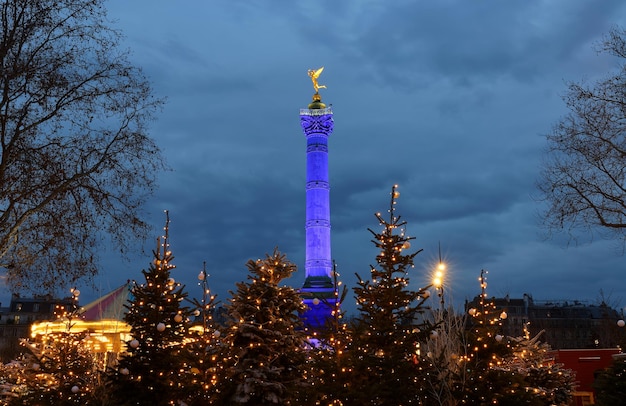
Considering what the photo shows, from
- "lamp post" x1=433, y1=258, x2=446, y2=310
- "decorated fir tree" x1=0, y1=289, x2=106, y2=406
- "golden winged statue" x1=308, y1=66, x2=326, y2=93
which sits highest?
"golden winged statue" x1=308, y1=66, x2=326, y2=93

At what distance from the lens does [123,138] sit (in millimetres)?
10680

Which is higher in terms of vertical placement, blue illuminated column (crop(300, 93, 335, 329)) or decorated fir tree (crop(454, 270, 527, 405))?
blue illuminated column (crop(300, 93, 335, 329))

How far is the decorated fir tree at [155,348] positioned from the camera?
15312 millimetres

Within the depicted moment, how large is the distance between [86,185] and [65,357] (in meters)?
9.90

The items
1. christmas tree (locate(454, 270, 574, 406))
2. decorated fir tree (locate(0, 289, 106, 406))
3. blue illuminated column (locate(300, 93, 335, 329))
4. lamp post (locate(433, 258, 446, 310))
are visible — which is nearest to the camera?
christmas tree (locate(454, 270, 574, 406))

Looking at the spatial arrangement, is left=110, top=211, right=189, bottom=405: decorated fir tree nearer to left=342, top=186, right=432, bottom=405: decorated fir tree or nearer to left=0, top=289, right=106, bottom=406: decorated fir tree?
left=0, top=289, right=106, bottom=406: decorated fir tree

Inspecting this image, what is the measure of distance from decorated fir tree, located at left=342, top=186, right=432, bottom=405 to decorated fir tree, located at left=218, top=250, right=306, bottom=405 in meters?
2.23

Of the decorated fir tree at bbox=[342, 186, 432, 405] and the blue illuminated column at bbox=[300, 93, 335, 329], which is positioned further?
the blue illuminated column at bbox=[300, 93, 335, 329]

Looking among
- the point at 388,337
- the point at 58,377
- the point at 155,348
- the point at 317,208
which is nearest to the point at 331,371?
the point at 388,337

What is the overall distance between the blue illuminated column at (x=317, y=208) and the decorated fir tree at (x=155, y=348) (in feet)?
130

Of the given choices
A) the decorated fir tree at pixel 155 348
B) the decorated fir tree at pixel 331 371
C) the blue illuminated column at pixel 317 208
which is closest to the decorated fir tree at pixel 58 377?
the decorated fir tree at pixel 155 348

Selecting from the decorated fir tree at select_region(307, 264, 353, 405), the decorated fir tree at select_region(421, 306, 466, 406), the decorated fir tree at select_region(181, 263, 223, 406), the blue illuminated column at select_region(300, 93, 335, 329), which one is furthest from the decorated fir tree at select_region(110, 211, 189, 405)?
the blue illuminated column at select_region(300, 93, 335, 329)

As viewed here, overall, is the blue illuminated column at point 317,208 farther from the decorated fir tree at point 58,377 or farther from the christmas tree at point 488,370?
the christmas tree at point 488,370

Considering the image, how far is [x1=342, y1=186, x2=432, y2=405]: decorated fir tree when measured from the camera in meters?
13.2
